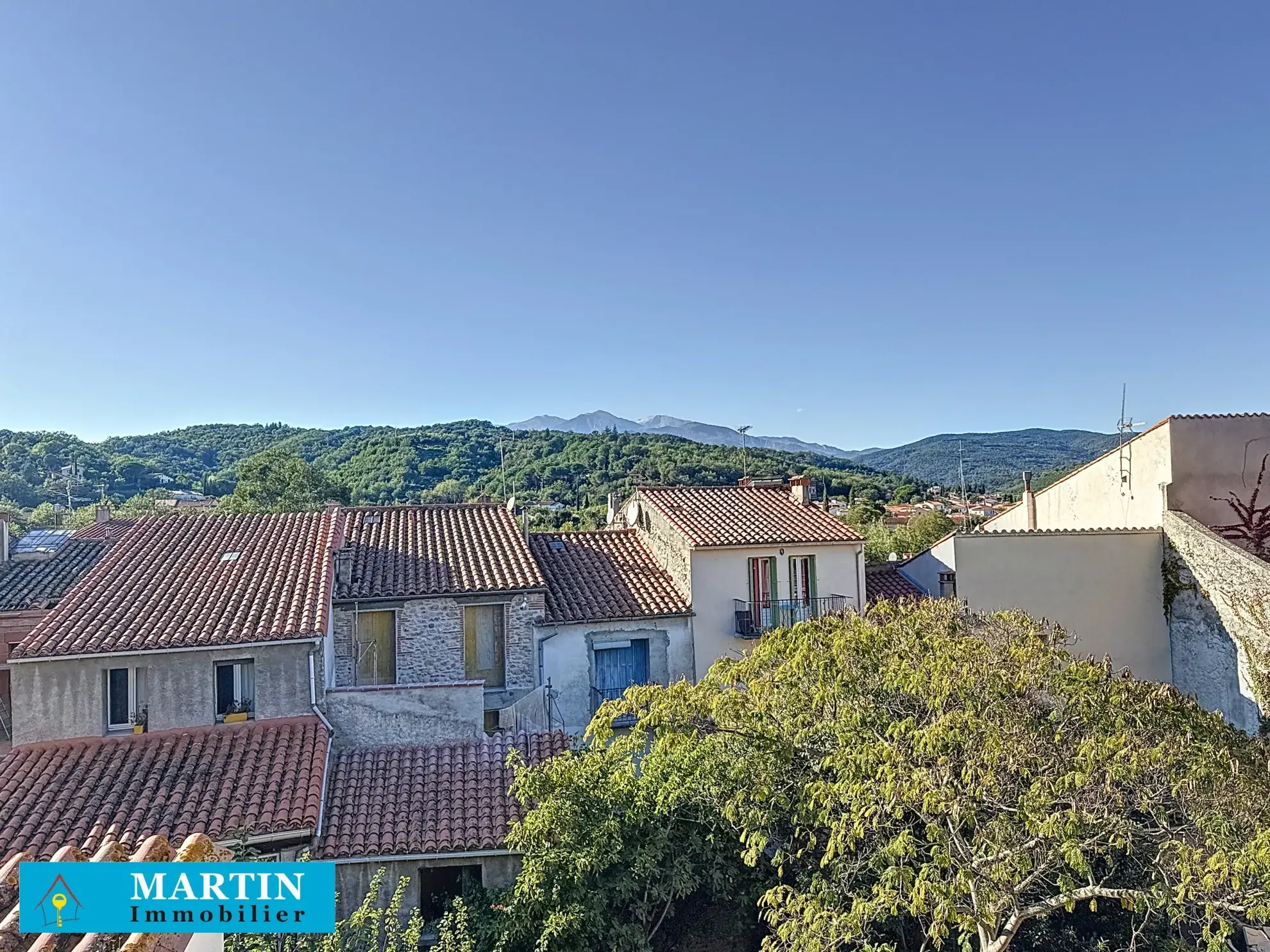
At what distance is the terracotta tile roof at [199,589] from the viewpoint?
14266 millimetres

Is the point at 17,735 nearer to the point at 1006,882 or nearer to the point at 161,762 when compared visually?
the point at 161,762

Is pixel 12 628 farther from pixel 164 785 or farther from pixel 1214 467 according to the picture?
pixel 1214 467

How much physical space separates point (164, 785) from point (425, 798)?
4.25 metres

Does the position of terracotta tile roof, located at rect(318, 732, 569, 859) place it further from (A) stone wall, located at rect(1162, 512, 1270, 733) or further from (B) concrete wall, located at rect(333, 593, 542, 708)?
(A) stone wall, located at rect(1162, 512, 1270, 733)

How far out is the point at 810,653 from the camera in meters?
11.3

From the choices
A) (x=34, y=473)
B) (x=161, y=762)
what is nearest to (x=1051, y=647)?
(x=161, y=762)

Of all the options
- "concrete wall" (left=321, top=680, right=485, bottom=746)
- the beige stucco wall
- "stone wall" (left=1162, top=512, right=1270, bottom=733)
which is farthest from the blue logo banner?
"stone wall" (left=1162, top=512, right=1270, bottom=733)

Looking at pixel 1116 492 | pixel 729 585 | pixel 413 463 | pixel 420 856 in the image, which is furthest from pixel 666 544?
pixel 413 463

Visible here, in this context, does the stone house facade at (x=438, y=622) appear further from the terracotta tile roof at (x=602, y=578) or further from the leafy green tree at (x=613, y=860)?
the leafy green tree at (x=613, y=860)

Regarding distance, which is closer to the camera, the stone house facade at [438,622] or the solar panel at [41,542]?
the stone house facade at [438,622]

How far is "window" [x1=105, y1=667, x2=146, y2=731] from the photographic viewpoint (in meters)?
14.3

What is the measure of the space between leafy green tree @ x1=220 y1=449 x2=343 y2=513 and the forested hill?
324 inches

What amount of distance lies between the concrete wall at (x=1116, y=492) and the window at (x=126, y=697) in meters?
21.9

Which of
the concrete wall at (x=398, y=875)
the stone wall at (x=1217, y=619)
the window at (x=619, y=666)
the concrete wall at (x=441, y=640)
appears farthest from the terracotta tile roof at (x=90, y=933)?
the stone wall at (x=1217, y=619)
